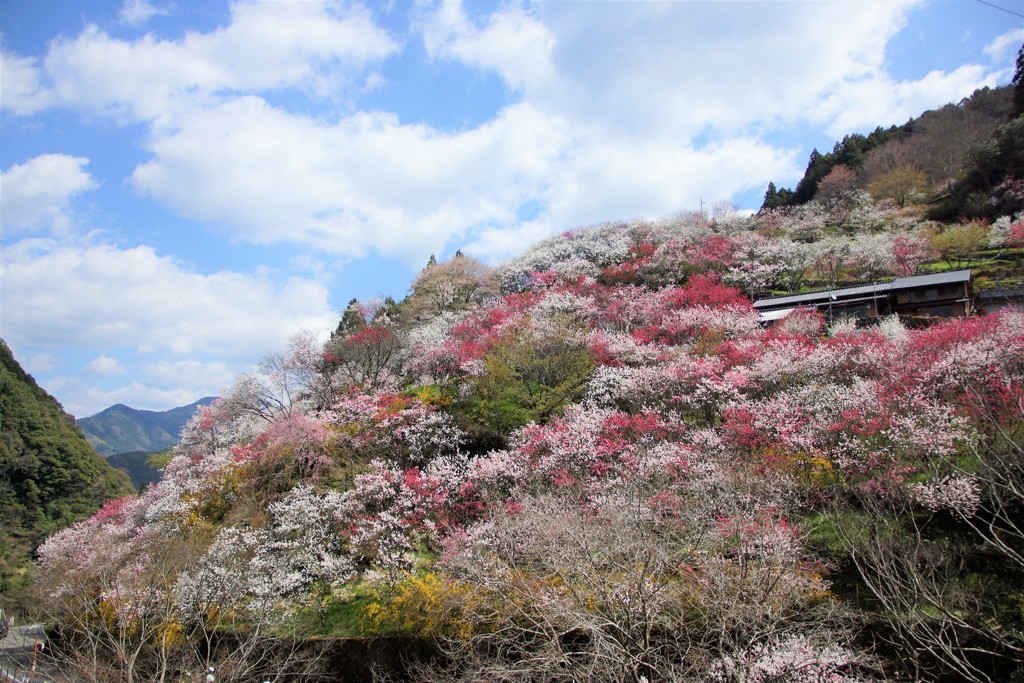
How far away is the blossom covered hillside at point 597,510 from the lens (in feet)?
28.7

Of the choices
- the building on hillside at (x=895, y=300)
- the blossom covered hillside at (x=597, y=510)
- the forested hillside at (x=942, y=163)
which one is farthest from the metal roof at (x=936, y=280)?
the forested hillside at (x=942, y=163)

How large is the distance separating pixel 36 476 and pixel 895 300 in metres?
50.1

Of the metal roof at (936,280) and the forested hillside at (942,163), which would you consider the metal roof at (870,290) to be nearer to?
the metal roof at (936,280)

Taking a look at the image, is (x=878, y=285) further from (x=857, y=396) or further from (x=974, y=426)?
(x=974, y=426)

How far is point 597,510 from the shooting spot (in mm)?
12602

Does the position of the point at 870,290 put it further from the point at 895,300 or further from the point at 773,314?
the point at 773,314

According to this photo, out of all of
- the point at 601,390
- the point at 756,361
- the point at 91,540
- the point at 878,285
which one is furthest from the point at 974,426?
the point at 91,540

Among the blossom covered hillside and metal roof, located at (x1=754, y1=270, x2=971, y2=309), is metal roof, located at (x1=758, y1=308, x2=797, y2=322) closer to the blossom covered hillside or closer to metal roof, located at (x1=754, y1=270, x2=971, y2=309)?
metal roof, located at (x1=754, y1=270, x2=971, y2=309)

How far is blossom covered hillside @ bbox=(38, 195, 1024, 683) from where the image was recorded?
874 centimetres

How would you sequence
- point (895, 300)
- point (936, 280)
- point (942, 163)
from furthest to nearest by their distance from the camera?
1. point (942, 163)
2. point (895, 300)
3. point (936, 280)

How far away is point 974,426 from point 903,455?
4.37ft

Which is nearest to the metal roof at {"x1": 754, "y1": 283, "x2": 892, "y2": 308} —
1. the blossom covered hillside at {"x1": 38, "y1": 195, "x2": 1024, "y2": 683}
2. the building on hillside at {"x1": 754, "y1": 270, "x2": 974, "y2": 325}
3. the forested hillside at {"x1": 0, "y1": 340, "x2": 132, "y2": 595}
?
the building on hillside at {"x1": 754, "y1": 270, "x2": 974, "y2": 325}

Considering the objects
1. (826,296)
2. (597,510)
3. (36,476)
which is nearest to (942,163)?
(826,296)

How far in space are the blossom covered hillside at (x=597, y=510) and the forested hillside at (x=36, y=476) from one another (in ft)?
52.0
